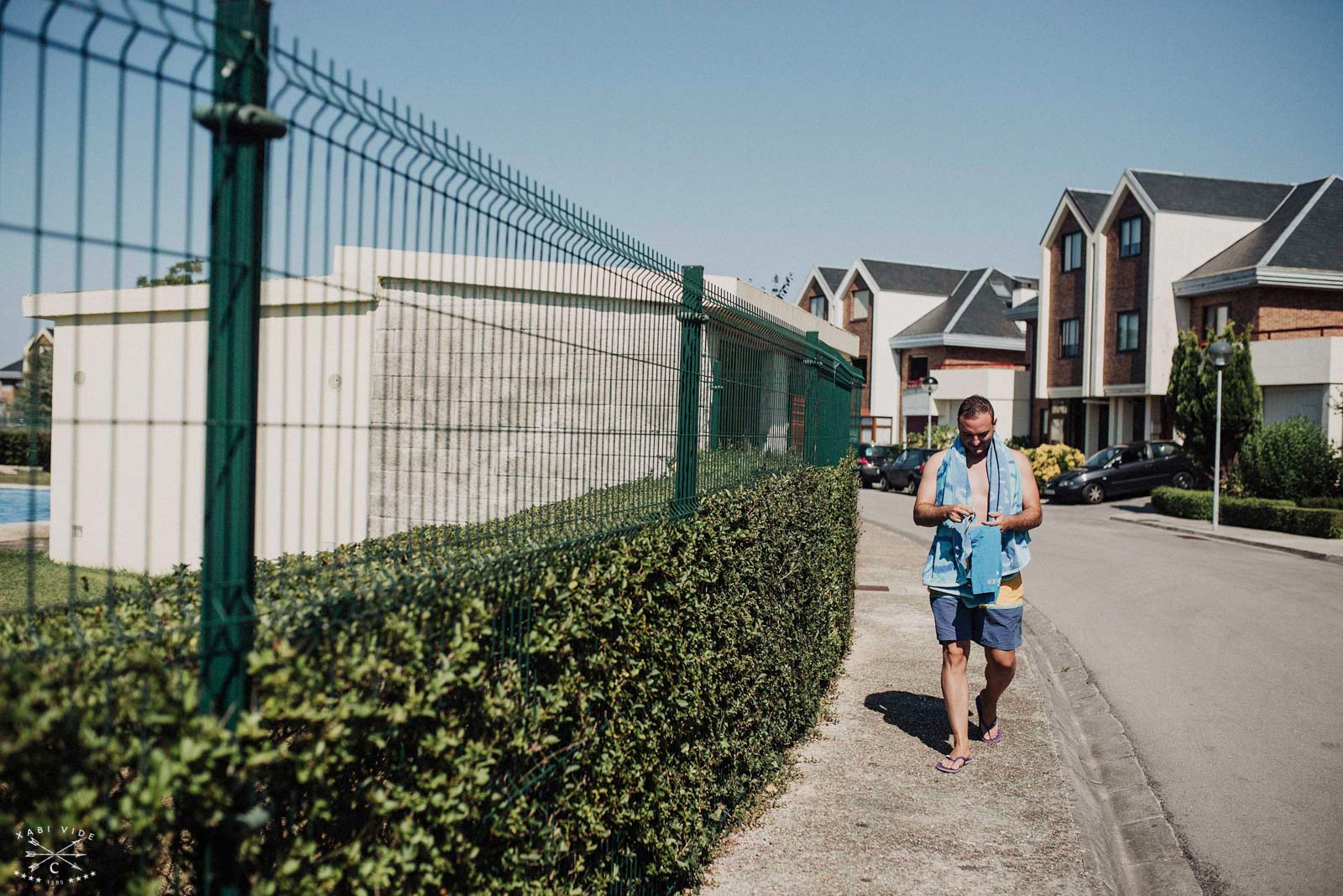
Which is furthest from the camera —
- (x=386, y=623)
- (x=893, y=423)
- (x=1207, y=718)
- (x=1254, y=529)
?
(x=893, y=423)

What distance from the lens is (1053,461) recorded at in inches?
1359

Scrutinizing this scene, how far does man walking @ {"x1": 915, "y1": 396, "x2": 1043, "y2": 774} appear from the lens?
6.07 meters

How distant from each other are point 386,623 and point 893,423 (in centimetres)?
5338

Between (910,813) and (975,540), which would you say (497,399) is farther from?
(975,540)

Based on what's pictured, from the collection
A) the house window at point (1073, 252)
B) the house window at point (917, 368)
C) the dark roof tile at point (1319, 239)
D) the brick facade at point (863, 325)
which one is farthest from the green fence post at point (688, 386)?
the brick facade at point (863, 325)

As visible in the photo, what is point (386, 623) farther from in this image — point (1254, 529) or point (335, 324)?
point (1254, 529)

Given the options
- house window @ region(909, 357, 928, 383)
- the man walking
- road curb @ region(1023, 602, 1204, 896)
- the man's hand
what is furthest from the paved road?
house window @ region(909, 357, 928, 383)

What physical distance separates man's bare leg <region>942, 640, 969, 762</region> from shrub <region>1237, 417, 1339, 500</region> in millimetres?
21195

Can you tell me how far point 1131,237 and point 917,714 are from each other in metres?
35.2

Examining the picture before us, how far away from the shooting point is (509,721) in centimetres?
278

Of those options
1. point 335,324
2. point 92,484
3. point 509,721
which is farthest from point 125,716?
point 335,324

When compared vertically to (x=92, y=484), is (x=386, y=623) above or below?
below

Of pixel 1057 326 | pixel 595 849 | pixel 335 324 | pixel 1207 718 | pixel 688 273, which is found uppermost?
pixel 1057 326

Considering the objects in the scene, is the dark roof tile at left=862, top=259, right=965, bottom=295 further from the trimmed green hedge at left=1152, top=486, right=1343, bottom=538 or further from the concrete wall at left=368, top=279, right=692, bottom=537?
the concrete wall at left=368, top=279, right=692, bottom=537
